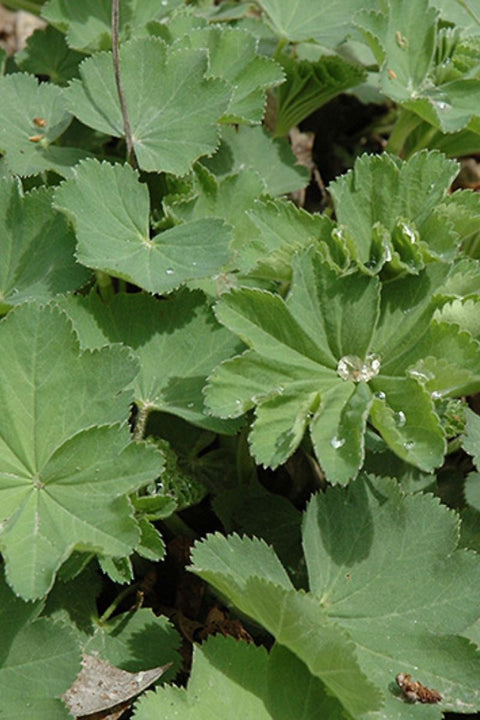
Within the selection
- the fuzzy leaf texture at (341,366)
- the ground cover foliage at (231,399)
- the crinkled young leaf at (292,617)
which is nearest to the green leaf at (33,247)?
the ground cover foliage at (231,399)

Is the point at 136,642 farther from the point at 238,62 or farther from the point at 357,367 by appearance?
the point at 238,62

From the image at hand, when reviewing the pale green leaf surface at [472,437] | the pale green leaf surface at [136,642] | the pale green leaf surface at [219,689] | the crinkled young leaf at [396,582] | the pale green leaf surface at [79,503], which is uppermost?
the pale green leaf surface at [472,437]

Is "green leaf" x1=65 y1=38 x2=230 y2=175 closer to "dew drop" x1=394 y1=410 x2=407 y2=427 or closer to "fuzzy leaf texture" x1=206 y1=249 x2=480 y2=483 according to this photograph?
"fuzzy leaf texture" x1=206 y1=249 x2=480 y2=483

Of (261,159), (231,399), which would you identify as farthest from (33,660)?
(261,159)

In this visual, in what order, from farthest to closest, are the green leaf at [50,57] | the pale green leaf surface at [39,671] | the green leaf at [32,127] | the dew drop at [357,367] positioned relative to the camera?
1. the green leaf at [50,57]
2. the green leaf at [32,127]
3. the dew drop at [357,367]
4. the pale green leaf surface at [39,671]

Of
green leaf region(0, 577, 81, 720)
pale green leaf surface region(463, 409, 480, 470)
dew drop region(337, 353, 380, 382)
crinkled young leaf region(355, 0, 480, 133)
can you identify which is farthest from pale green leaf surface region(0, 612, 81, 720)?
crinkled young leaf region(355, 0, 480, 133)

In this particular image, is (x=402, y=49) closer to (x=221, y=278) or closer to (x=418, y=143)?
(x=418, y=143)

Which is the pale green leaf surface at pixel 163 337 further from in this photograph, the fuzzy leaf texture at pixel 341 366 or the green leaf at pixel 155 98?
the green leaf at pixel 155 98
